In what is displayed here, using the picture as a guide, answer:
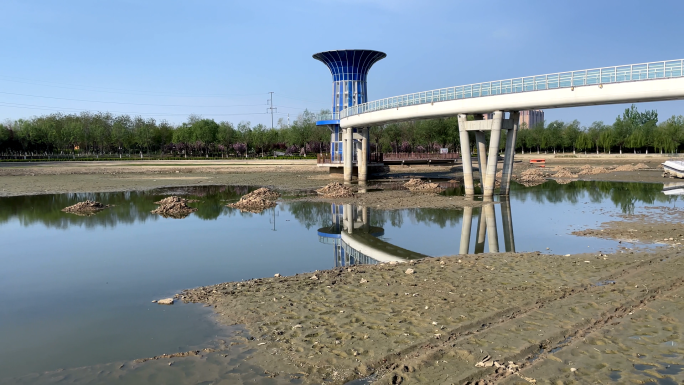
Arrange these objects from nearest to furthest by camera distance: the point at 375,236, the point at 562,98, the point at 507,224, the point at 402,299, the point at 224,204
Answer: the point at 402,299, the point at 375,236, the point at 507,224, the point at 562,98, the point at 224,204

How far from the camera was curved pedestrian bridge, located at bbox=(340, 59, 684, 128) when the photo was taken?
24812 mm

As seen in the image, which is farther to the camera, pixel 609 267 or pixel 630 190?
pixel 630 190

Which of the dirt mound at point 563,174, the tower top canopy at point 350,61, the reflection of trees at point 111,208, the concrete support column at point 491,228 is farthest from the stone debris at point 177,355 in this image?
the dirt mound at point 563,174

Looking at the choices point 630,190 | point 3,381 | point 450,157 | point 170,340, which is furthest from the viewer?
point 450,157

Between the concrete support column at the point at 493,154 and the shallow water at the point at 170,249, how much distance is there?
7.86 feet

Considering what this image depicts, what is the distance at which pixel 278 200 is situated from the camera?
34.0m

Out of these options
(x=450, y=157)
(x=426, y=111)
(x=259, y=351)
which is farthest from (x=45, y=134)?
(x=259, y=351)

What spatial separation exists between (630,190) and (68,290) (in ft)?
122

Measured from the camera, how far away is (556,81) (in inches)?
1134

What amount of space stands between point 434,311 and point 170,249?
1143 centimetres

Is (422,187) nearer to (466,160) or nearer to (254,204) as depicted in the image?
(466,160)

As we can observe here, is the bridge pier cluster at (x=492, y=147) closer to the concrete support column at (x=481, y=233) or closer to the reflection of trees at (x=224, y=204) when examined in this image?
the reflection of trees at (x=224, y=204)

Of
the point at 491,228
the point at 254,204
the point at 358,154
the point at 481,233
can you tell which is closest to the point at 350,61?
the point at 358,154

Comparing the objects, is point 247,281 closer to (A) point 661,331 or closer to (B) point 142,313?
(B) point 142,313
